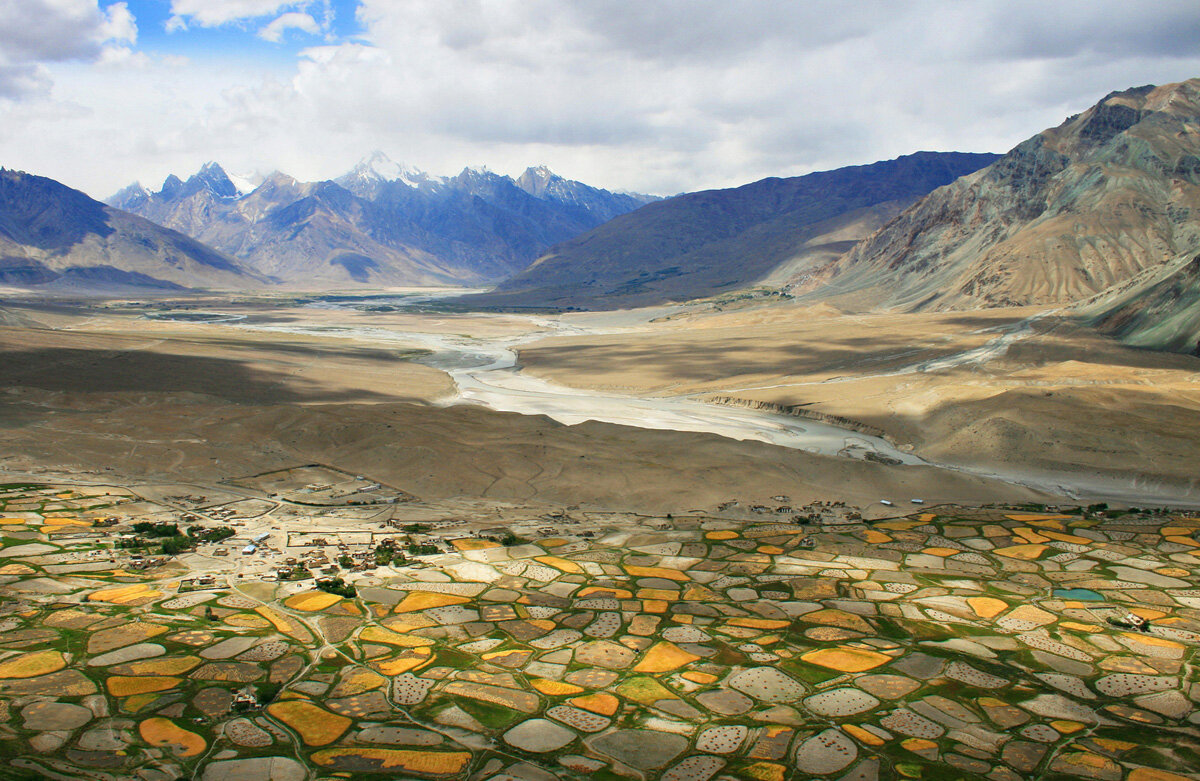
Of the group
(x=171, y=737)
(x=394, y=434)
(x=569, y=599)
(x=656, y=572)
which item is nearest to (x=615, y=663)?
(x=569, y=599)

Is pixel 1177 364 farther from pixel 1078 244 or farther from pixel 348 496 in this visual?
pixel 1078 244

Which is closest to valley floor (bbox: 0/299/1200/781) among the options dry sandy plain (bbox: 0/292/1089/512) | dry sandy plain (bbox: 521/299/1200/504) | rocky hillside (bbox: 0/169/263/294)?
dry sandy plain (bbox: 0/292/1089/512)

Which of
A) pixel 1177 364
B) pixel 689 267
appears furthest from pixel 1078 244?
pixel 689 267

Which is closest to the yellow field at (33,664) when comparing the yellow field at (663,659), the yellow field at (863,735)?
the yellow field at (663,659)

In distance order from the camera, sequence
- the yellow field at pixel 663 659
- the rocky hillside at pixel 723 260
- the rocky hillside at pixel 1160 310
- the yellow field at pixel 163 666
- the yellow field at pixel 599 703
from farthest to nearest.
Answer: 1. the rocky hillside at pixel 723 260
2. the rocky hillside at pixel 1160 310
3. the yellow field at pixel 663 659
4. the yellow field at pixel 163 666
5. the yellow field at pixel 599 703

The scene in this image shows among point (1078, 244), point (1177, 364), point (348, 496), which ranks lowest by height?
point (348, 496)

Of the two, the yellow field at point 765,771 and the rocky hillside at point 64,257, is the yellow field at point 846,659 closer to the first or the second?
the yellow field at point 765,771
